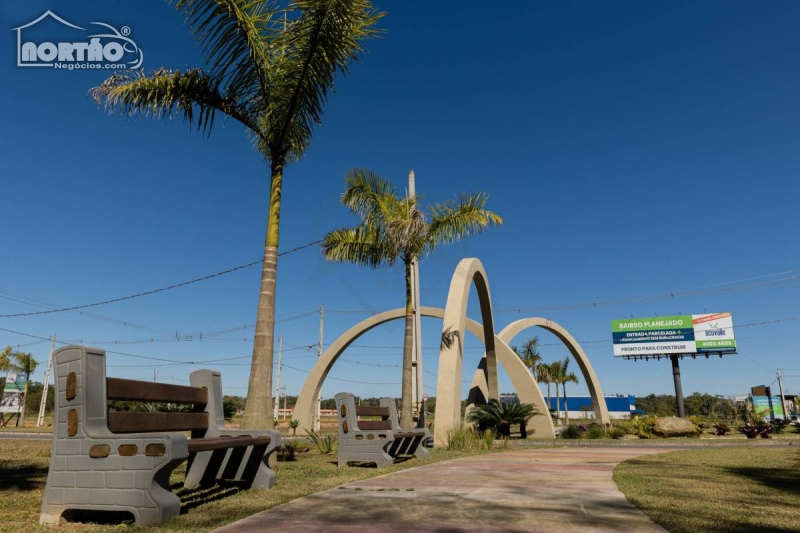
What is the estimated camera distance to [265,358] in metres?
7.84

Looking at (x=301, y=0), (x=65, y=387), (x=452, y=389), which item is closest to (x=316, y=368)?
(x=452, y=389)

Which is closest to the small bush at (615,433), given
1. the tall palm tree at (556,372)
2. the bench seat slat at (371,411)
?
the bench seat slat at (371,411)

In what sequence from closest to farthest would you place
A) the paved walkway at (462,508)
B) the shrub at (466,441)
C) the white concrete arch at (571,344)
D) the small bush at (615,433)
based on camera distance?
the paved walkway at (462,508), the shrub at (466,441), the small bush at (615,433), the white concrete arch at (571,344)

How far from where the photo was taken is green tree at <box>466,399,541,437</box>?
18859 mm

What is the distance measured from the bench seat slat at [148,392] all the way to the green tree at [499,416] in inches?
594

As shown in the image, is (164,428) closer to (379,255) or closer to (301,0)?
(301,0)

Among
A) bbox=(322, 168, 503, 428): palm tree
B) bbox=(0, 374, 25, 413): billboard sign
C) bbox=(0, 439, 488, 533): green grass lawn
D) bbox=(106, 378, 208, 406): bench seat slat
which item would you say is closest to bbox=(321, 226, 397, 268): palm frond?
bbox=(322, 168, 503, 428): palm tree

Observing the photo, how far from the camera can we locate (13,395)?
1791 inches

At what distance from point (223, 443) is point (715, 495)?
15.6 ft

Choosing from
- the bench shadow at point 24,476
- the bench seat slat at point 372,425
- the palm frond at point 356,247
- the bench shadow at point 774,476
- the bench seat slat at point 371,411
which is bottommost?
the bench shadow at point 774,476

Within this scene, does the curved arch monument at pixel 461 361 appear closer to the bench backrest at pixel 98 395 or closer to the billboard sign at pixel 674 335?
the bench backrest at pixel 98 395

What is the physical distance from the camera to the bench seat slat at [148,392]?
13.5 ft

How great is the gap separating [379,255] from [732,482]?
33.0 ft

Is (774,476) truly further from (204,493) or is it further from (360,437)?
(204,493)
